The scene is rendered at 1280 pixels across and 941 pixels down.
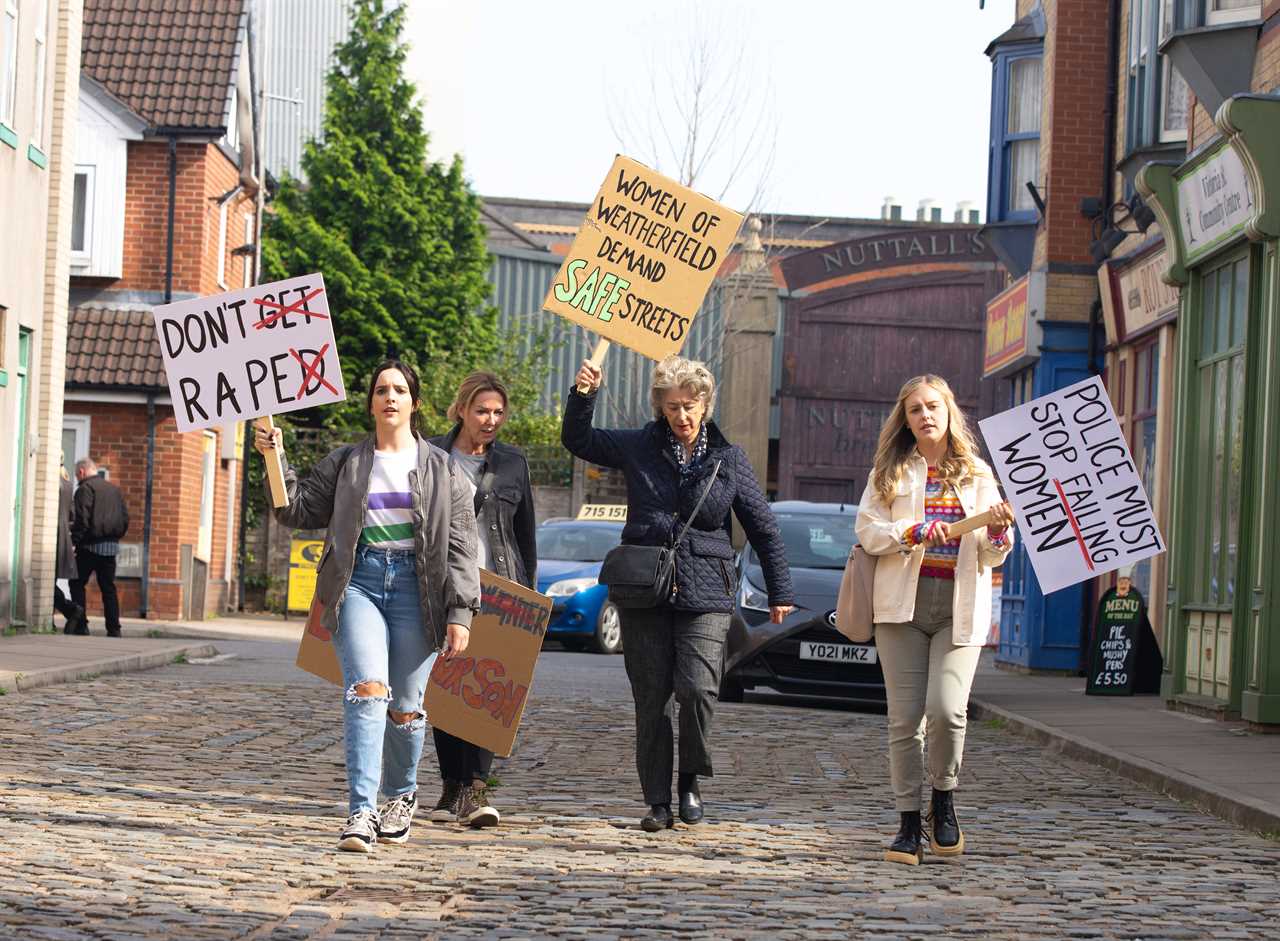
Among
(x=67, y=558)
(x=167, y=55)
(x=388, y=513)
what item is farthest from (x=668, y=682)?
(x=167, y=55)

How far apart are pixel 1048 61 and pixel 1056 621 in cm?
630

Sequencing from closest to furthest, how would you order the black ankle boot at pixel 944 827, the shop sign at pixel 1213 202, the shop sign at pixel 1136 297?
the black ankle boot at pixel 944 827 → the shop sign at pixel 1213 202 → the shop sign at pixel 1136 297

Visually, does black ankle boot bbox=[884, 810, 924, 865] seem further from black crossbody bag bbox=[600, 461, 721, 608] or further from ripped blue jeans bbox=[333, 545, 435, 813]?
ripped blue jeans bbox=[333, 545, 435, 813]

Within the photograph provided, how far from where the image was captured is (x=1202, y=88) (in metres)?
15.7

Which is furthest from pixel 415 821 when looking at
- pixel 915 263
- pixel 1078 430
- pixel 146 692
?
pixel 915 263

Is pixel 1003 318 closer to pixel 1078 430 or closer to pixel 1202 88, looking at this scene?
pixel 1202 88

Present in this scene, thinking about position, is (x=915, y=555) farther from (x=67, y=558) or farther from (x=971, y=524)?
(x=67, y=558)

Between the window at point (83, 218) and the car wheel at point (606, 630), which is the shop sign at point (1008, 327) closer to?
the car wheel at point (606, 630)

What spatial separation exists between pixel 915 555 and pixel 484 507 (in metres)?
1.91

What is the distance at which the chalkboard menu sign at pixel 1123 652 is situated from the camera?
18156mm

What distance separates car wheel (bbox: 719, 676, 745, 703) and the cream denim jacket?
346 inches

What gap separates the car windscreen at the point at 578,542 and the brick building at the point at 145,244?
534cm

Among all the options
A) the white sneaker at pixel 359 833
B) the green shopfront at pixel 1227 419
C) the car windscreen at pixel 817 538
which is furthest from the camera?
the car windscreen at pixel 817 538

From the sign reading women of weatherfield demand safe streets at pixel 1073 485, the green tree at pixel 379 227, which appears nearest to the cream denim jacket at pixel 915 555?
the sign reading women of weatherfield demand safe streets at pixel 1073 485
